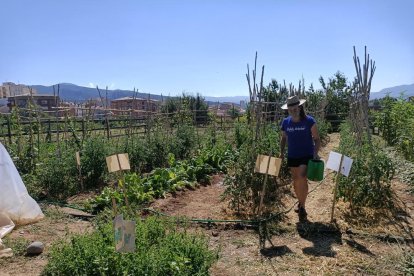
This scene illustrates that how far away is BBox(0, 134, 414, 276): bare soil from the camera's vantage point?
3.43 meters

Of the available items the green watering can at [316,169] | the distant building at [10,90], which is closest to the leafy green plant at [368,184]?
the green watering can at [316,169]

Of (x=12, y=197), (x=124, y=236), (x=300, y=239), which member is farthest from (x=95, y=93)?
(x=124, y=236)

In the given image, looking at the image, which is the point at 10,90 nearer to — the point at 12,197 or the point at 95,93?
the point at 12,197

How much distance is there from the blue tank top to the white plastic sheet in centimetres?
Answer: 344

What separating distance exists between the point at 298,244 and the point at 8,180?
3.51 meters

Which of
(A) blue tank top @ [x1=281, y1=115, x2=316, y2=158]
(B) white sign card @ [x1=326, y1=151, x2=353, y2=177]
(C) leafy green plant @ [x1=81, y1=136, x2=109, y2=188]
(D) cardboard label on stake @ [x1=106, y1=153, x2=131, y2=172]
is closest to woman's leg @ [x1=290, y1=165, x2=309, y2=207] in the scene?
(A) blue tank top @ [x1=281, y1=115, x2=316, y2=158]

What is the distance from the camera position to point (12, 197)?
463 centimetres

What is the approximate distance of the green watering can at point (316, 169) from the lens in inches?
170

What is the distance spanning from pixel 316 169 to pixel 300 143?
0.43m

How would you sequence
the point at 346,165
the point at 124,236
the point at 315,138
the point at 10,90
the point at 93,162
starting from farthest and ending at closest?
the point at 10,90, the point at 93,162, the point at 315,138, the point at 346,165, the point at 124,236

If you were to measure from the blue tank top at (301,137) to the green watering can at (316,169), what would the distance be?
28 cm

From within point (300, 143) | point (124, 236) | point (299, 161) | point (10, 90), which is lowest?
point (124, 236)

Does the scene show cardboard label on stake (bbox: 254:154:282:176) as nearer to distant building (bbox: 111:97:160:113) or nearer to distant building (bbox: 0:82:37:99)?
distant building (bbox: 0:82:37:99)

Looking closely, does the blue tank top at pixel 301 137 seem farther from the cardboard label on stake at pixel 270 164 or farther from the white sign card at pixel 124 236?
the white sign card at pixel 124 236
